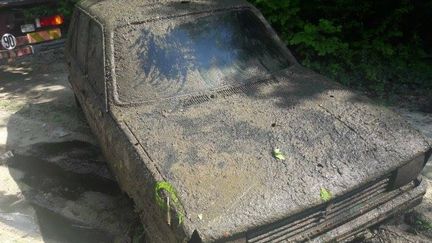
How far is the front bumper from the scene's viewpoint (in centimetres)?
262

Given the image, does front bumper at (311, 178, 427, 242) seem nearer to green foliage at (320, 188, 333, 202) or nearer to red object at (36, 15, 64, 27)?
green foliage at (320, 188, 333, 202)

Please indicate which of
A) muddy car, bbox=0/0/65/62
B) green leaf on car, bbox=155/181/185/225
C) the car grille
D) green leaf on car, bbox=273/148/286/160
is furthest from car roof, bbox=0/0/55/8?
the car grille

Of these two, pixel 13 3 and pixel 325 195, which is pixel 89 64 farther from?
pixel 13 3

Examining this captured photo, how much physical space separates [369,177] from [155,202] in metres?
1.33

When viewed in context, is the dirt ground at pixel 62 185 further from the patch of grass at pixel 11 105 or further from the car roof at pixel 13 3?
the car roof at pixel 13 3

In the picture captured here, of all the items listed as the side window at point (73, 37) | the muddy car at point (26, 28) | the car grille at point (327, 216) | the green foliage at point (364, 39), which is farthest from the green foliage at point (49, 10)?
the car grille at point (327, 216)

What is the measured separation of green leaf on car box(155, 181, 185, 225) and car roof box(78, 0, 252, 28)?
1.79 metres

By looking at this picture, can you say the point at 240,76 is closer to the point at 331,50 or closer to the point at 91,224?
the point at 91,224

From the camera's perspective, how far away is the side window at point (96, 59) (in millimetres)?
3535

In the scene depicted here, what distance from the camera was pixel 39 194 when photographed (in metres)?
4.16

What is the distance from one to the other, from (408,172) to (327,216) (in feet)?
2.26

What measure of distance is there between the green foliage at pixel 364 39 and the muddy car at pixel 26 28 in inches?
132

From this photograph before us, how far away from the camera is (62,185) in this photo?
4.26m

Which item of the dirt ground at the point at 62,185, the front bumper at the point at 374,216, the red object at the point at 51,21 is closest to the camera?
the front bumper at the point at 374,216
